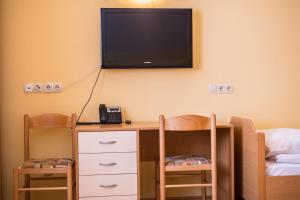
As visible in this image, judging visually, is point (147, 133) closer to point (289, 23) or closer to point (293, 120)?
A: point (293, 120)

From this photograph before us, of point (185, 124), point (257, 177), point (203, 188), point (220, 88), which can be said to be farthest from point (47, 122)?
point (257, 177)

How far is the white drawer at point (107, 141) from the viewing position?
109 inches

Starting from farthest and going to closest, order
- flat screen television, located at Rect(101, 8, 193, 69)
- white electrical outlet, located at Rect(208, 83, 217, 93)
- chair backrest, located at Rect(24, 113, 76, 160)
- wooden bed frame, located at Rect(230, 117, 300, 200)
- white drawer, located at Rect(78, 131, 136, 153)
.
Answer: white electrical outlet, located at Rect(208, 83, 217, 93) < flat screen television, located at Rect(101, 8, 193, 69) < chair backrest, located at Rect(24, 113, 76, 160) < white drawer, located at Rect(78, 131, 136, 153) < wooden bed frame, located at Rect(230, 117, 300, 200)

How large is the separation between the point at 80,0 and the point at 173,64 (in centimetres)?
101

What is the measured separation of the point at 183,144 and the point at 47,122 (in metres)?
1.22

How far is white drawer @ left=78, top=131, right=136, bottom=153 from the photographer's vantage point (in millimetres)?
2777

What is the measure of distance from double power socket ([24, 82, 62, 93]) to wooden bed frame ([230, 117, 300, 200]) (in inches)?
64.0

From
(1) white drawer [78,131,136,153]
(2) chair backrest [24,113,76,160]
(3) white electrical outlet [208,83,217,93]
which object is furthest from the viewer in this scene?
(3) white electrical outlet [208,83,217,93]

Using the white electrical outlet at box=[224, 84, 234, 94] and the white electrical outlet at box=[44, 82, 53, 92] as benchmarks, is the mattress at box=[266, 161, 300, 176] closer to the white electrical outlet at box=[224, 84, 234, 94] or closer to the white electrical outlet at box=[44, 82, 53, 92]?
the white electrical outlet at box=[224, 84, 234, 94]

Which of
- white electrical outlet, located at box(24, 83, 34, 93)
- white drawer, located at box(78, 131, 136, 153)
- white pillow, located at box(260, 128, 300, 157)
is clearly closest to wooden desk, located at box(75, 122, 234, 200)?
white drawer, located at box(78, 131, 136, 153)

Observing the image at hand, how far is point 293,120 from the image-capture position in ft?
11.6

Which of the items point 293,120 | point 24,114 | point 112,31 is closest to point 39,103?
point 24,114

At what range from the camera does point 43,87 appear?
324 cm

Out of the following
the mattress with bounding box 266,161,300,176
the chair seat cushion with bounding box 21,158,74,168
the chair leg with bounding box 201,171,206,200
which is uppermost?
the chair seat cushion with bounding box 21,158,74,168
